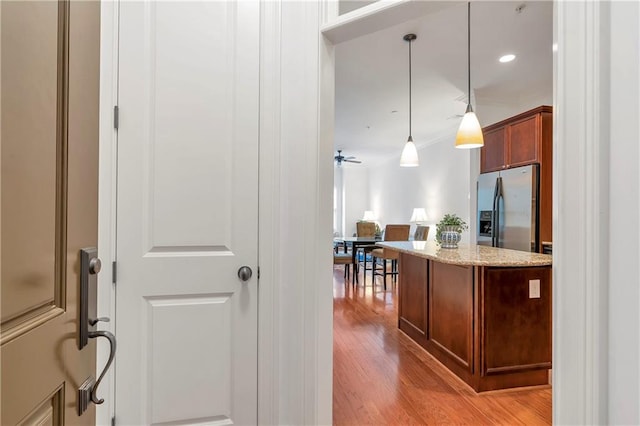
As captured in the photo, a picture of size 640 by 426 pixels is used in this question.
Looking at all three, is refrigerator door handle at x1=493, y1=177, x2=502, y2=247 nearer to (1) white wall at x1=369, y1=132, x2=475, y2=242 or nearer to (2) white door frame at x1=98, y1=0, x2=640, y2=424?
(1) white wall at x1=369, y1=132, x2=475, y2=242

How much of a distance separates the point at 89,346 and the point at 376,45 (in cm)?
332

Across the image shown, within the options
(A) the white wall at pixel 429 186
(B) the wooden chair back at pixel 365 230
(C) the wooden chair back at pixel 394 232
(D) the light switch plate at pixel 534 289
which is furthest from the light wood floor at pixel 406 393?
(B) the wooden chair back at pixel 365 230

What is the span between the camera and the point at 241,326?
1.51 metres

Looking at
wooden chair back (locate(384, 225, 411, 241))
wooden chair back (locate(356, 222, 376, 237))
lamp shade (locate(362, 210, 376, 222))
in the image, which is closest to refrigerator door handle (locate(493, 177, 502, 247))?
wooden chair back (locate(384, 225, 411, 241))

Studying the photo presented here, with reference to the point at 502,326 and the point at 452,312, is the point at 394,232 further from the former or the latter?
the point at 502,326

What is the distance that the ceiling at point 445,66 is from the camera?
2.73m

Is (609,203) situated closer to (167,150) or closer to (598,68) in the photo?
(598,68)

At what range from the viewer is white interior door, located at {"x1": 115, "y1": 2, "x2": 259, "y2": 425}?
4.61ft

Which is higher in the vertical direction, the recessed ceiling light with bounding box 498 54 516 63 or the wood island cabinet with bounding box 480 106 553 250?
the recessed ceiling light with bounding box 498 54 516 63

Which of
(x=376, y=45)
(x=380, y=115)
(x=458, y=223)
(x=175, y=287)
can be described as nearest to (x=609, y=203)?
(x=175, y=287)

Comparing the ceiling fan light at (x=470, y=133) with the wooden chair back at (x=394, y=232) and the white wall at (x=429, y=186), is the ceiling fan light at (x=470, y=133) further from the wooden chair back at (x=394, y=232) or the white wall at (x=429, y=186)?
the wooden chair back at (x=394, y=232)

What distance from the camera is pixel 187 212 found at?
146 centimetres

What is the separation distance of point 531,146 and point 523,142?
13cm

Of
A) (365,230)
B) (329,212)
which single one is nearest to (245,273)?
(329,212)
